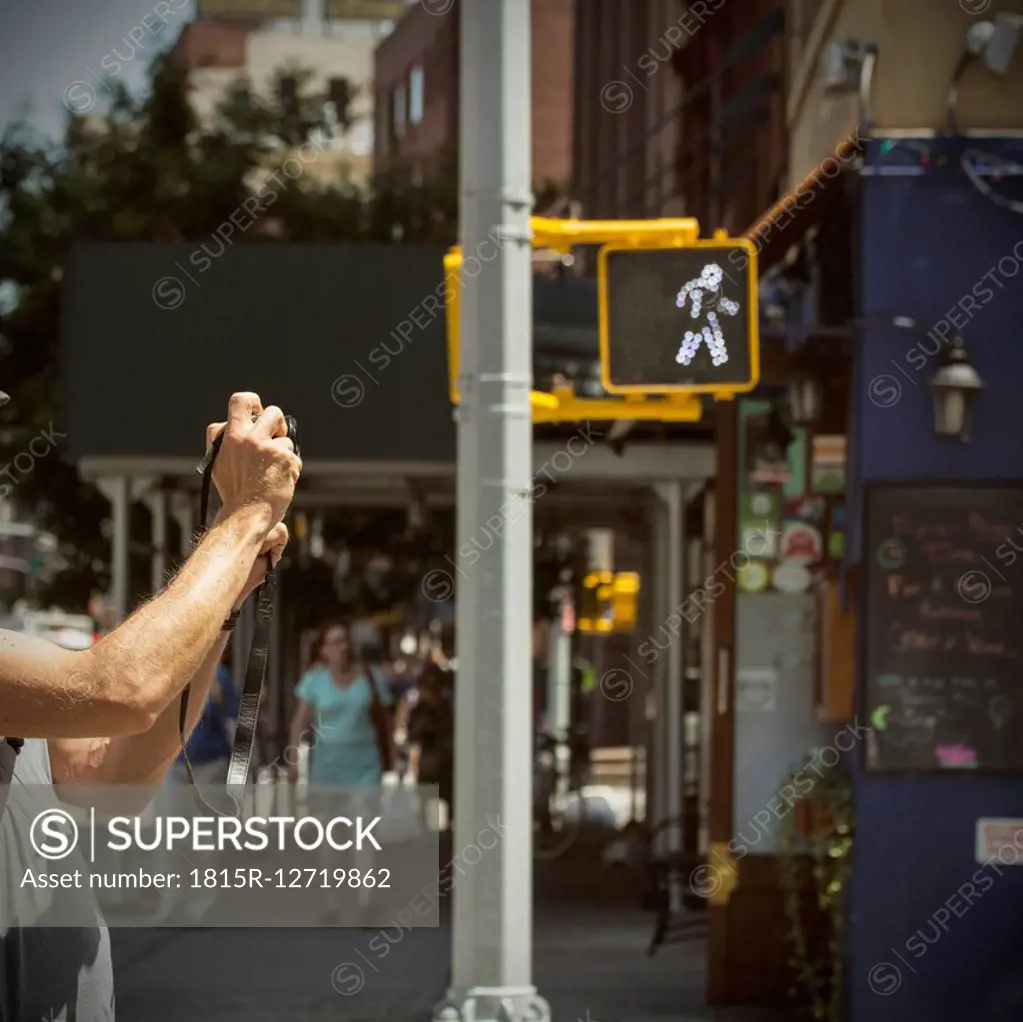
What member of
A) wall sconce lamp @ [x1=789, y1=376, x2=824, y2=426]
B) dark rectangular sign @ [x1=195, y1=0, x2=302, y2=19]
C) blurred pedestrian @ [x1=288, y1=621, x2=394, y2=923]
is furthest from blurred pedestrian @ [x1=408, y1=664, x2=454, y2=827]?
dark rectangular sign @ [x1=195, y1=0, x2=302, y2=19]

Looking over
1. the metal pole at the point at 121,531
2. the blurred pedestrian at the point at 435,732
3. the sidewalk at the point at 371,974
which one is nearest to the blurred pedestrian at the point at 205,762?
the sidewalk at the point at 371,974

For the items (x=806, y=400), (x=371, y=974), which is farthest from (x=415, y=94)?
(x=806, y=400)

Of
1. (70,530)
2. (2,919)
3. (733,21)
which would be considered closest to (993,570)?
(2,919)

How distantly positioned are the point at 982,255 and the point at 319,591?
1112 cm

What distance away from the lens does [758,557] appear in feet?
32.4

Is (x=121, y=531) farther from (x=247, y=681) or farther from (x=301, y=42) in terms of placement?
(x=301, y=42)

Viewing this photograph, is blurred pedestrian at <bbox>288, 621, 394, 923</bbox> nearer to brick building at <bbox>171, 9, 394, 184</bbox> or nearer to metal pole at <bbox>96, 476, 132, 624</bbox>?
metal pole at <bbox>96, 476, 132, 624</bbox>

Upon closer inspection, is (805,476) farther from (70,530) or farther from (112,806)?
(70,530)

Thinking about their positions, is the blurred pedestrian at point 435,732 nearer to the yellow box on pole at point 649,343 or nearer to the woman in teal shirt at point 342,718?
the woman in teal shirt at point 342,718

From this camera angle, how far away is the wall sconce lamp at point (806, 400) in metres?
9.66

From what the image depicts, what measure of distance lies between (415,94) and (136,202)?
24.9m

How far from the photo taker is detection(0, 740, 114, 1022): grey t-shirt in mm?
2857

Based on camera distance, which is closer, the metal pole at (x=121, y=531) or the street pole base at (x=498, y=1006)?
the street pole base at (x=498, y=1006)

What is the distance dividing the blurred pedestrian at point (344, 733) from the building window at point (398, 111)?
36.0m
